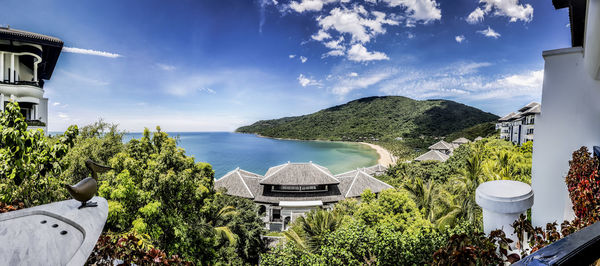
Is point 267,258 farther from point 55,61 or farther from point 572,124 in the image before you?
point 55,61

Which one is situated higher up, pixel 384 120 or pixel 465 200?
pixel 384 120

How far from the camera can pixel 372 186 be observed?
66.9 feet

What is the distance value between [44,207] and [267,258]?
5034mm

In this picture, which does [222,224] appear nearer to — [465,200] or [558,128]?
[465,200]

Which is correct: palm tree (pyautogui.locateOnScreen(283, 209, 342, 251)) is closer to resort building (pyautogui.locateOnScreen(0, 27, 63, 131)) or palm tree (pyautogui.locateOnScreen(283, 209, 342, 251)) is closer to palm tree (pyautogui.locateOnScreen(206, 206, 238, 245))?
palm tree (pyautogui.locateOnScreen(206, 206, 238, 245))

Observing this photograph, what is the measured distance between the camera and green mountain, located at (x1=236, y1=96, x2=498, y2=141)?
68625 millimetres

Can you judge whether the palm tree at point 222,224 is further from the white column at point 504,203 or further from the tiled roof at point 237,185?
the white column at point 504,203

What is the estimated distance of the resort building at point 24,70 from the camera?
9.08 meters

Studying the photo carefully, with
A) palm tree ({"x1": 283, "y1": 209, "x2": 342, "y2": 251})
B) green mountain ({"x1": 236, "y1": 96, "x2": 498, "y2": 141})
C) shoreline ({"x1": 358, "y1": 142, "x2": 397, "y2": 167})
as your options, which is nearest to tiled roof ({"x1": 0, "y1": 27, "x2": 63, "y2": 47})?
palm tree ({"x1": 283, "y1": 209, "x2": 342, "y2": 251})

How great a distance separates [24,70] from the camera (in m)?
10.0

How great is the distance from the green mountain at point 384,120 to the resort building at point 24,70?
232 ft

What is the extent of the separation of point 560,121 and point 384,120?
8494 centimetres

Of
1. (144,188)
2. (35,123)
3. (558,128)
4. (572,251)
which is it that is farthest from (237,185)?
(572,251)

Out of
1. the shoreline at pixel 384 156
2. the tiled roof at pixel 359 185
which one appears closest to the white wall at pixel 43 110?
the tiled roof at pixel 359 185
